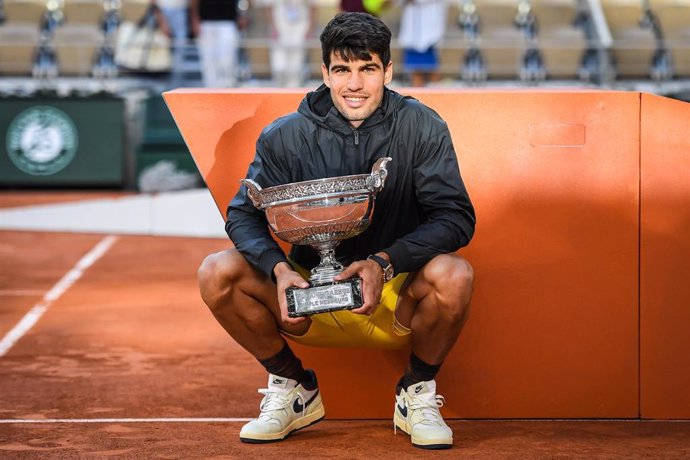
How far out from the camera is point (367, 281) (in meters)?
3.12

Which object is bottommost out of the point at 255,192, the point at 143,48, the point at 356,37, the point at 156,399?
the point at 156,399

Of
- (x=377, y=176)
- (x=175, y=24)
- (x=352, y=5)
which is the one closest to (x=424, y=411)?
(x=377, y=176)

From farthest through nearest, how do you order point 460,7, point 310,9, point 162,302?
point 460,7, point 310,9, point 162,302

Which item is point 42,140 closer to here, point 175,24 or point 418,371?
point 175,24

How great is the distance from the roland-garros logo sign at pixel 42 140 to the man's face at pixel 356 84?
741cm

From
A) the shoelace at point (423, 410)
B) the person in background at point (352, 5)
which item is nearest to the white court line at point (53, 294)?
the shoelace at point (423, 410)

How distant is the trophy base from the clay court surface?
0.51m

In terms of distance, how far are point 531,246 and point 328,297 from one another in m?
0.99

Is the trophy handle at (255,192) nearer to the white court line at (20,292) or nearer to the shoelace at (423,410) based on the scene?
the shoelace at (423,410)

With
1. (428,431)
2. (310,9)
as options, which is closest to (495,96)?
(428,431)

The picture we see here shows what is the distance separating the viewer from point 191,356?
4965 millimetres

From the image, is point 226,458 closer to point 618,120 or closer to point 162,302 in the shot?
point 618,120

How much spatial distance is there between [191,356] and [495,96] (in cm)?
192

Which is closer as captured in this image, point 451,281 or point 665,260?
point 451,281
